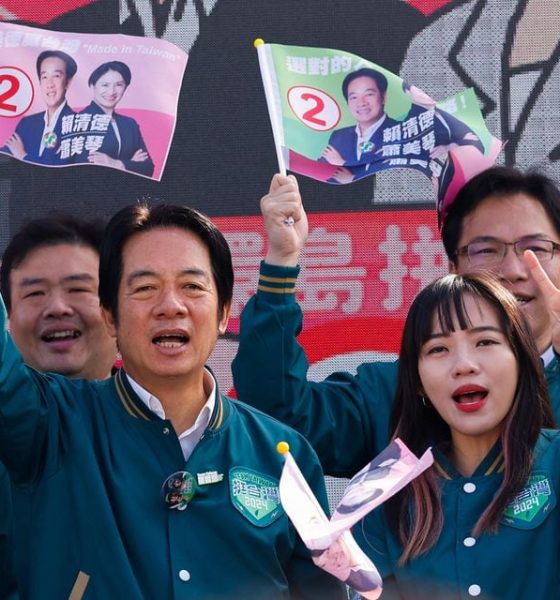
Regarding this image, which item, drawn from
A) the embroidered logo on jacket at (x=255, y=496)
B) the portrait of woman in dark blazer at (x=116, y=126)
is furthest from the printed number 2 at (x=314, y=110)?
the embroidered logo on jacket at (x=255, y=496)

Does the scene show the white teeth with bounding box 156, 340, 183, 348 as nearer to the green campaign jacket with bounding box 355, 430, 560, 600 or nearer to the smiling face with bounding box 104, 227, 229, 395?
the smiling face with bounding box 104, 227, 229, 395

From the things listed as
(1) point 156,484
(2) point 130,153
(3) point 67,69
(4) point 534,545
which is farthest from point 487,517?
(3) point 67,69

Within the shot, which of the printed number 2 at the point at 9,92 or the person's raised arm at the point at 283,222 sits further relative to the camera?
the printed number 2 at the point at 9,92

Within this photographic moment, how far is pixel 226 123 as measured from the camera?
3.80 m

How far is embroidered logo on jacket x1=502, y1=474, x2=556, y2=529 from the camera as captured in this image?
2.70 meters

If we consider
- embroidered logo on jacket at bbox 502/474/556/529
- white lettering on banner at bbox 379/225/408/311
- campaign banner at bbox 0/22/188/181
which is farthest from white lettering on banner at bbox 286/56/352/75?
embroidered logo on jacket at bbox 502/474/556/529

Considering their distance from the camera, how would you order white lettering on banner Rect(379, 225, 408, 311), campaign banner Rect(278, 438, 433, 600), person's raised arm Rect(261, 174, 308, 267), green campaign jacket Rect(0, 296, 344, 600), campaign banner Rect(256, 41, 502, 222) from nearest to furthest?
campaign banner Rect(278, 438, 433, 600)
green campaign jacket Rect(0, 296, 344, 600)
person's raised arm Rect(261, 174, 308, 267)
campaign banner Rect(256, 41, 502, 222)
white lettering on banner Rect(379, 225, 408, 311)

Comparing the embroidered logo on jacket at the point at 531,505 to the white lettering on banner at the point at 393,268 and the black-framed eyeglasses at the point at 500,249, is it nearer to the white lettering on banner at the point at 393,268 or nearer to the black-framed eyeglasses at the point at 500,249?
the black-framed eyeglasses at the point at 500,249

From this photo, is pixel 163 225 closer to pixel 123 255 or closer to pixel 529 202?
pixel 123 255

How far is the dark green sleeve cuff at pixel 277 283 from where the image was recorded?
10.4 feet

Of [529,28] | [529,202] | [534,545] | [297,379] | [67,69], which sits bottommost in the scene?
[534,545]

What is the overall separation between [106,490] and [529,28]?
76.5 inches

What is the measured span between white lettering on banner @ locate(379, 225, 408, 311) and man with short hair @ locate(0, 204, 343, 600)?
2.94 feet

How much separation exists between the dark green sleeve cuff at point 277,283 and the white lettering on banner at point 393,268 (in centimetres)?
65
